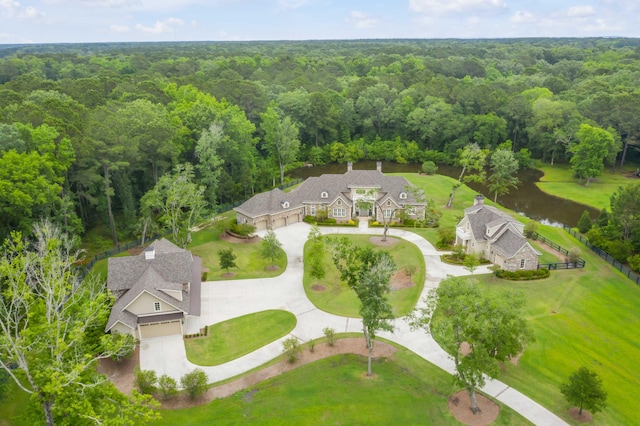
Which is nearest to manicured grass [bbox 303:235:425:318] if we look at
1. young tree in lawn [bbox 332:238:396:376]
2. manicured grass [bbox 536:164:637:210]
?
young tree in lawn [bbox 332:238:396:376]

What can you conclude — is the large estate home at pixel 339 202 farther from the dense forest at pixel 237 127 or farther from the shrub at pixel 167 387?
the shrub at pixel 167 387

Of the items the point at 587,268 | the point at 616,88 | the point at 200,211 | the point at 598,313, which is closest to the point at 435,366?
the point at 598,313

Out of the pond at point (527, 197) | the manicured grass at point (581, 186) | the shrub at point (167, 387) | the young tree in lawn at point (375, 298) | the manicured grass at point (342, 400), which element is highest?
the young tree in lawn at point (375, 298)

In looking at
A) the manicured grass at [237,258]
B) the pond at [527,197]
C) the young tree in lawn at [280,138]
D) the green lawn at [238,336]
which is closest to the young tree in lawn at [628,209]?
the pond at [527,197]

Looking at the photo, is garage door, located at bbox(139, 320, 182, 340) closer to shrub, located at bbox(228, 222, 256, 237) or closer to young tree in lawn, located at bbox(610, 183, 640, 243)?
shrub, located at bbox(228, 222, 256, 237)

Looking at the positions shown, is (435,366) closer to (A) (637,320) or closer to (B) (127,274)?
(A) (637,320)

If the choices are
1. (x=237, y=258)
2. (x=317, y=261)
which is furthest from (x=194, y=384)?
(x=237, y=258)

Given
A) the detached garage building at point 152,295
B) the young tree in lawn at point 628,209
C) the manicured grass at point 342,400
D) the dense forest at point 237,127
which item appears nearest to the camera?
the manicured grass at point 342,400
